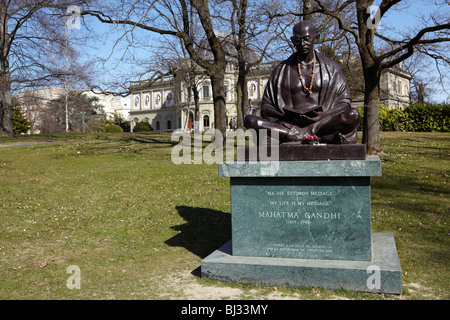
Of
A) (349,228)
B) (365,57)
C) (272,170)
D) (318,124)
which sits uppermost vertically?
(365,57)

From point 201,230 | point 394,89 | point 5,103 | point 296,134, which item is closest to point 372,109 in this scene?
point 201,230

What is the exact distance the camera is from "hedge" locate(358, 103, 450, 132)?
27.6m

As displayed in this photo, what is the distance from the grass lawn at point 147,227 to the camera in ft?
16.8

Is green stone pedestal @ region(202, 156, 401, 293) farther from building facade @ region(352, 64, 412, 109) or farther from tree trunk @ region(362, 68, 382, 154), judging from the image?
building facade @ region(352, 64, 412, 109)

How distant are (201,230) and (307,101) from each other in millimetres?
3244

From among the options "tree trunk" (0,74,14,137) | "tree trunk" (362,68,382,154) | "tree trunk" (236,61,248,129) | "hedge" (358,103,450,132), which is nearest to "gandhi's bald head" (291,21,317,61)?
"tree trunk" (362,68,382,154)

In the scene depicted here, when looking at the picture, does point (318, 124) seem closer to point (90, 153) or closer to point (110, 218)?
point (110, 218)

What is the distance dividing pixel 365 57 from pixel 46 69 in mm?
19154

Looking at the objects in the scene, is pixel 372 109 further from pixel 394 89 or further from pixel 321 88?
pixel 394 89

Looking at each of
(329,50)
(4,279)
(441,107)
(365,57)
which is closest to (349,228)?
(4,279)

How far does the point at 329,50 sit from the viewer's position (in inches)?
957

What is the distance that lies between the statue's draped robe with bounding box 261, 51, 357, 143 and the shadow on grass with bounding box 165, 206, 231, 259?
2.42m

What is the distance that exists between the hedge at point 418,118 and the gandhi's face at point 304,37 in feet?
76.6

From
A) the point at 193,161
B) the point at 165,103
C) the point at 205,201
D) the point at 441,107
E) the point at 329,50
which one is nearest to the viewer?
the point at 205,201
